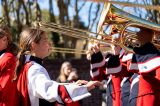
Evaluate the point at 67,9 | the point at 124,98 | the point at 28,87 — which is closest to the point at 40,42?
the point at 28,87

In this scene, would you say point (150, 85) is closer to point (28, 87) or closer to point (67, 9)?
point (28, 87)

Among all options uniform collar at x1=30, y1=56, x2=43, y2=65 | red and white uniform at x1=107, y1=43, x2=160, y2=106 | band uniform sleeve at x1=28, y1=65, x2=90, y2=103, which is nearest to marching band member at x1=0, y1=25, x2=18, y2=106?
uniform collar at x1=30, y1=56, x2=43, y2=65

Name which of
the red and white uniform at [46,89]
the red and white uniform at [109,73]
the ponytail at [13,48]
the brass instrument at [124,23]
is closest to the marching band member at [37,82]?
the red and white uniform at [46,89]

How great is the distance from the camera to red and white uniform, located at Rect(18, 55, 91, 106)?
12.8 feet

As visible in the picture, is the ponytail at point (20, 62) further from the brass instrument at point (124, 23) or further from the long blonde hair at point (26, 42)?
the brass instrument at point (124, 23)

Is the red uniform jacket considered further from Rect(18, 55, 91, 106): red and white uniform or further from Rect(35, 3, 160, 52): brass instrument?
Rect(35, 3, 160, 52): brass instrument

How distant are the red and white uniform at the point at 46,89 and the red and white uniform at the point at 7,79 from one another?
14 centimetres

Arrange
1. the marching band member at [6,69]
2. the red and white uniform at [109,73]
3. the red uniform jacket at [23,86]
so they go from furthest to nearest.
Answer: the red and white uniform at [109,73], the marching band member at [6,69], the red uniform jacket at [23,86]

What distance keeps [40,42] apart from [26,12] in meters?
11.6

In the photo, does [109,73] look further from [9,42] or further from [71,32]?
[9,42]

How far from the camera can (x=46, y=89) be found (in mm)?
3951

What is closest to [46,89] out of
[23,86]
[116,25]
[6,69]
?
[23,86]

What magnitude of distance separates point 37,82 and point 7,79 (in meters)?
0.44

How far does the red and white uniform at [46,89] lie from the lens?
391cm
